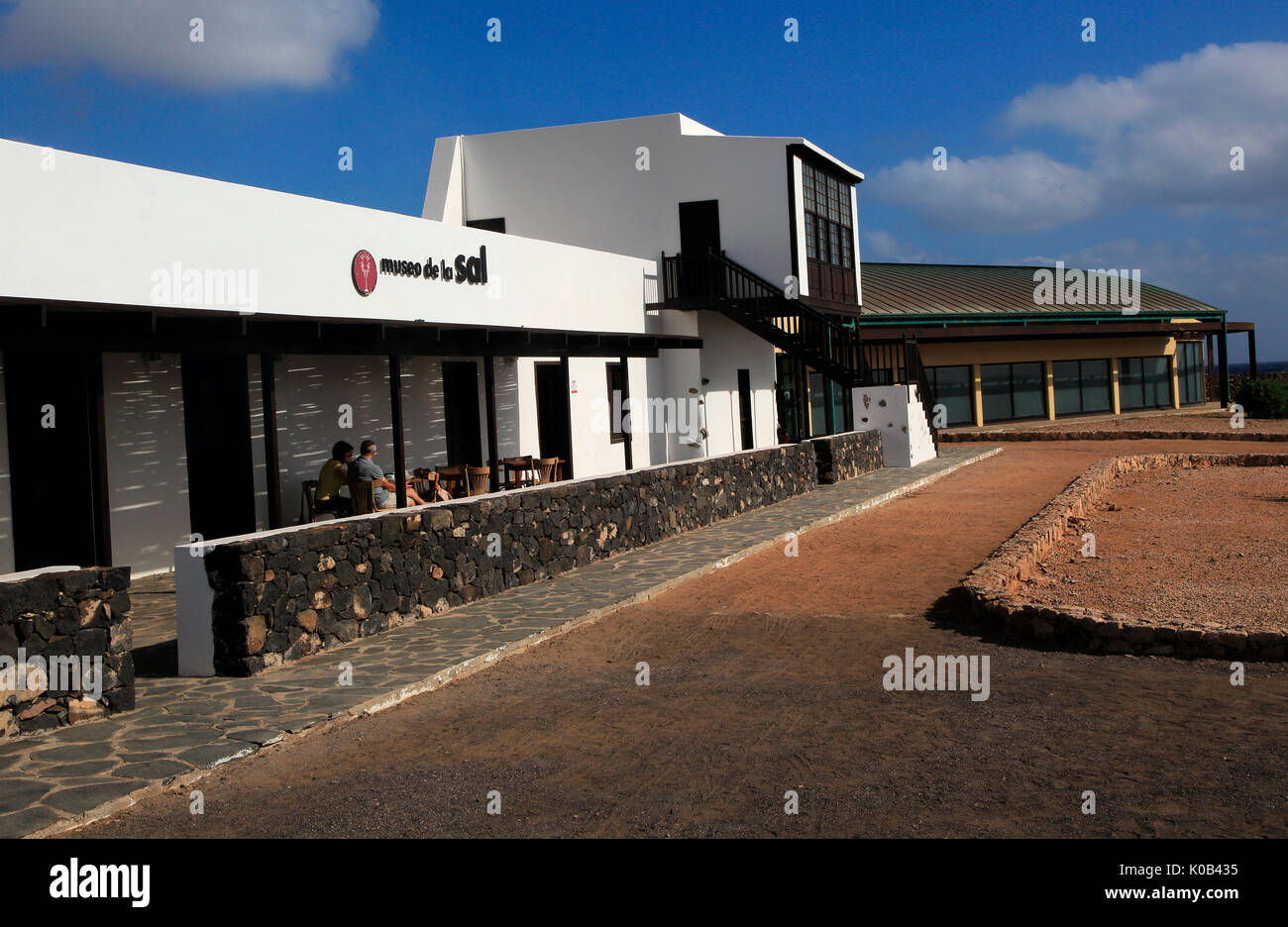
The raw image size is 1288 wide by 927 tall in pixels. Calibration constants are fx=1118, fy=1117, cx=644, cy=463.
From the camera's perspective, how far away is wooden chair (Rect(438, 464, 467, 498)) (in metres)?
16.3

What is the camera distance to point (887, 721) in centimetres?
632

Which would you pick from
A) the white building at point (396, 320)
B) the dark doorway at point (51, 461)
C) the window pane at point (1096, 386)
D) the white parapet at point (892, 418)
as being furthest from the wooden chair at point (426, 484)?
the window pane at point (1096, 386)

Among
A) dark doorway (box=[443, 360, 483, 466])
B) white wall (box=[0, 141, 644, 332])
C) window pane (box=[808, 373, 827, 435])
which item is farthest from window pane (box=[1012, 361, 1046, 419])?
dark doorway (box=[443, 360, 483, 466])

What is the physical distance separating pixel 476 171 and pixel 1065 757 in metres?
22.1

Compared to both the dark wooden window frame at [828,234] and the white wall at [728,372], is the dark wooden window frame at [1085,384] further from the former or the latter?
the white wall at [728,372]

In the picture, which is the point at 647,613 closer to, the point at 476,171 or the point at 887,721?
the point at 887,721

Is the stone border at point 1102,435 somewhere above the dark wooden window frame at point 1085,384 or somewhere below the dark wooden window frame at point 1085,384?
below

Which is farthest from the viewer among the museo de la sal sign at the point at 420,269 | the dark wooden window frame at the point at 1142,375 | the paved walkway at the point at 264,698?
the dark wooden window frame at the point at 1142,375

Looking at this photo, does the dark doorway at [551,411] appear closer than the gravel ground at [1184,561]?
No

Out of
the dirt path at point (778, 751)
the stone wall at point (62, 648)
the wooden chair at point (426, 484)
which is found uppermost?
the wooden chair at point (426, 484)

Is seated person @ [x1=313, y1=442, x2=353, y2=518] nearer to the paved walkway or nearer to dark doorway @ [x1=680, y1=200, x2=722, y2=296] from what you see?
the paved walkway

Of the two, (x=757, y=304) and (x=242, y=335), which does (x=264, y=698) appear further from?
(x=757, y=304)

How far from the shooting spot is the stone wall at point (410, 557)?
7.64m

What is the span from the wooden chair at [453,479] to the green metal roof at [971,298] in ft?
71.0
